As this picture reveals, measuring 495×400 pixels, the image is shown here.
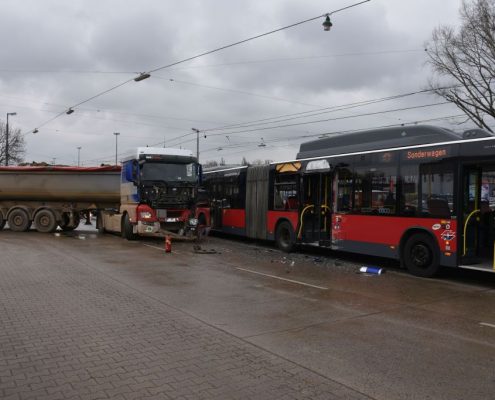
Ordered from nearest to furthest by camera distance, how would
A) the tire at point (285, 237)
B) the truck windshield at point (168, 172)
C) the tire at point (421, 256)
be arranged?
the tire at point (421, 256), the tire at point (285, 237), the truck windshield at point (168, 172)

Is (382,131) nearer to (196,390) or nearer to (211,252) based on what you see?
(211,252)

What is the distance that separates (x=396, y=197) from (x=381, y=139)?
1.86m

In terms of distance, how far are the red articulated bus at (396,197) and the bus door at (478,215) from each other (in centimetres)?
2

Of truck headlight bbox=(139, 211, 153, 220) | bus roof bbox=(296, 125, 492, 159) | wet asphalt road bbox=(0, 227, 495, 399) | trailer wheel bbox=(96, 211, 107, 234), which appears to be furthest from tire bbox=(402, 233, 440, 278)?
trailer wheel bbox=(96, 211, 107, 234)

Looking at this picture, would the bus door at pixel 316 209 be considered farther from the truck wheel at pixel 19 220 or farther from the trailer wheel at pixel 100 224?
the truck wheel at pixel 19 220

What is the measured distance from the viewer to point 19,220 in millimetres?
22062

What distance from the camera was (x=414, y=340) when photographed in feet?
19.5

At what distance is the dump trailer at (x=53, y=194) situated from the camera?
2114 centimetres

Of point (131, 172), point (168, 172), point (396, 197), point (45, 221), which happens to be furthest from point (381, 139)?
point (45, 221)

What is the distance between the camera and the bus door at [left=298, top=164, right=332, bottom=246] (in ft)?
46.2

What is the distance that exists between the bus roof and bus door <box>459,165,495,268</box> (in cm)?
86

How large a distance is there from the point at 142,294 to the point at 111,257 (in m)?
5.33

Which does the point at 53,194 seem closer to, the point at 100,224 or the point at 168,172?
the point at 100,224

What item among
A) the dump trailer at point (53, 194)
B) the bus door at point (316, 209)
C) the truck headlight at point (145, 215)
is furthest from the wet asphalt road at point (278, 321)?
the dump trailer at point (53, 194)
